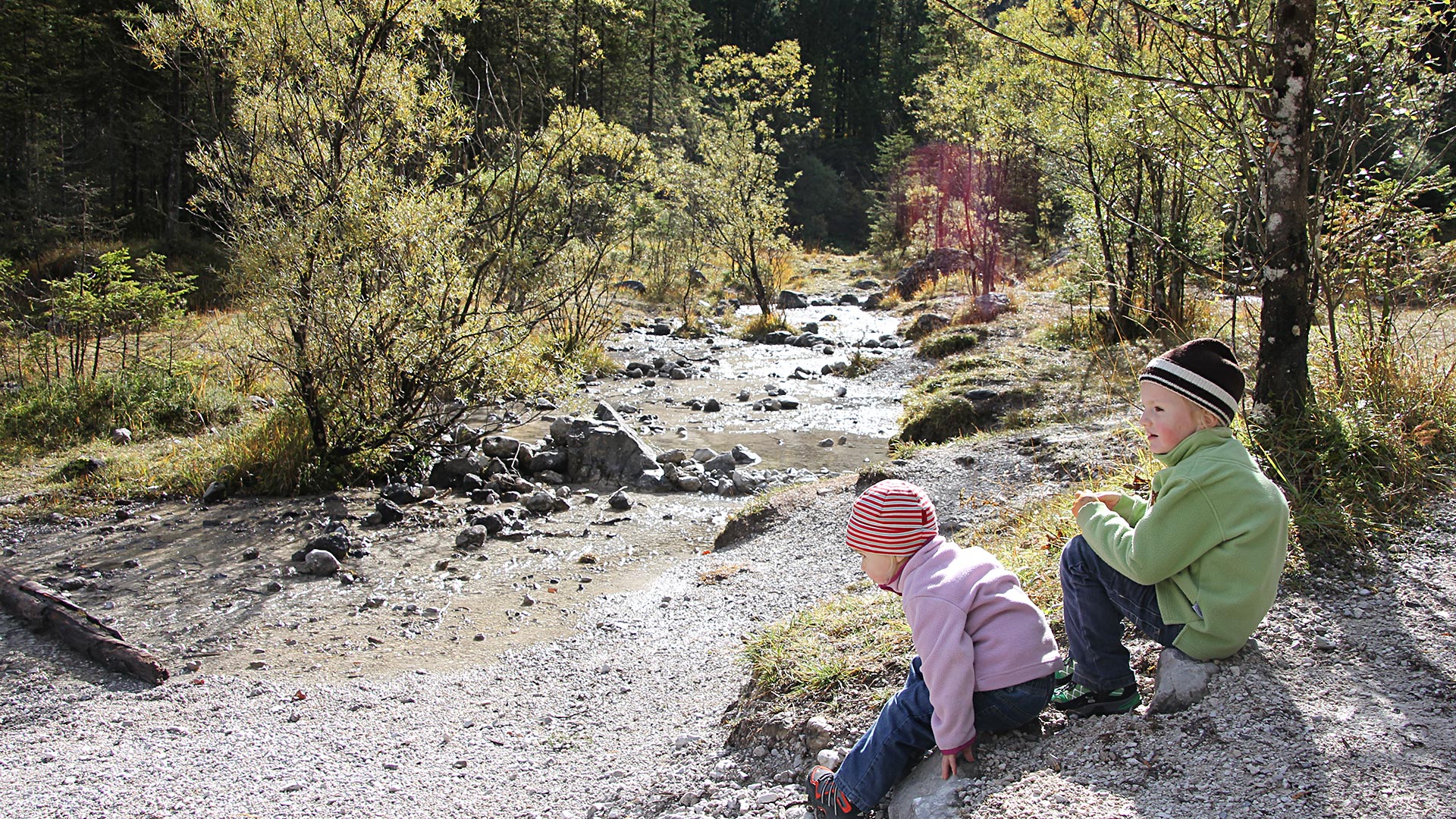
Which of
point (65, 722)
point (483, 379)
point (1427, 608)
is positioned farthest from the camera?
point (483, 379)

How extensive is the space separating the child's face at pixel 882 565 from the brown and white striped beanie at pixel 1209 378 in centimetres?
114

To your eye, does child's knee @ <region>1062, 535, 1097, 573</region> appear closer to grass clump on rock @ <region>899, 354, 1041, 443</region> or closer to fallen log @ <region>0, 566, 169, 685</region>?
fallen log @ <region>0, 566, 169, 685</region>

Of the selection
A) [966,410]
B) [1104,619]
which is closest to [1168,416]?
[1104,619]

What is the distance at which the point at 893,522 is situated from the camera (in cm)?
320

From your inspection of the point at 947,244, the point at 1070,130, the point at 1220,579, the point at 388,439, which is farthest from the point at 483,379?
the point at 947,244

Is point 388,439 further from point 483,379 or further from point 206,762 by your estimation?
point 206,762

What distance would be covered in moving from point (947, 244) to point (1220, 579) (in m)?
32.2

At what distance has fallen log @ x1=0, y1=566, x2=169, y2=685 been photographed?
5758 mm

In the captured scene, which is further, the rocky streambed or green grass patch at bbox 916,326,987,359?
green grass patch at bbox 916,326,987,359

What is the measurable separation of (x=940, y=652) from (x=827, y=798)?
0.77 m

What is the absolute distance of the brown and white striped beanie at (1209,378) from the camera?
306 centimetres

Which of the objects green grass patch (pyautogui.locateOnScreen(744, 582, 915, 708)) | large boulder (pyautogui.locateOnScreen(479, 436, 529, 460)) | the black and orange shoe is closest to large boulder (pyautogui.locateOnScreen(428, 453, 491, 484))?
large boulder (pyautogui.locateOnScreen(479, 436, 529, 460))

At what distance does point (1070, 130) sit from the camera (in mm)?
12867

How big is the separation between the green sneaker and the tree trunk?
2386mm
